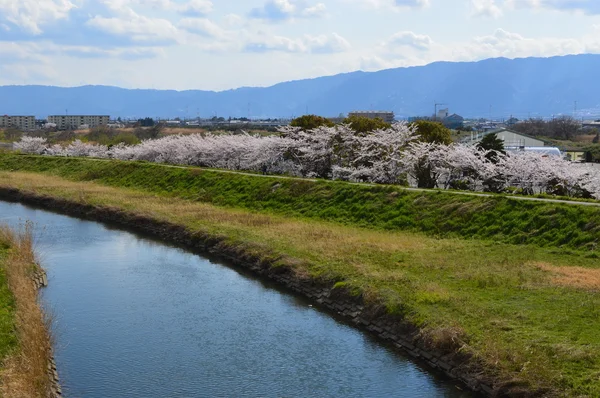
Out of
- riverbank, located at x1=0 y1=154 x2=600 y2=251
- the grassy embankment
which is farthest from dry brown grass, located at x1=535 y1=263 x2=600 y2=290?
riverbank, located at x1=0 y1=154 x2=600 y2=251

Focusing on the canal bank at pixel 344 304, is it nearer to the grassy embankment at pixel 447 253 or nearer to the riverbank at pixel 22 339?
the grassy embankment at pixel 447 253

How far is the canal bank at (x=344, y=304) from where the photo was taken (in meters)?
16.8

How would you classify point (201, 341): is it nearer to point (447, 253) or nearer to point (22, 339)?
point (22, 339)

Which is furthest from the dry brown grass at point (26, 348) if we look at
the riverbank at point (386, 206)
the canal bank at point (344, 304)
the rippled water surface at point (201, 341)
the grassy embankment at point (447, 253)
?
the riverbank at point (386, 206)

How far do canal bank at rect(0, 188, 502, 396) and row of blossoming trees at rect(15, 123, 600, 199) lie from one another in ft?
52.0

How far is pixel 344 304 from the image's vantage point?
76.5 feet

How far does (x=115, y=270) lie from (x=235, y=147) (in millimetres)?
36067

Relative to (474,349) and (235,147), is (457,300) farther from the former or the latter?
Answer: (235,147)

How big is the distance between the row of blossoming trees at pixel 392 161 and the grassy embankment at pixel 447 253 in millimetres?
6089

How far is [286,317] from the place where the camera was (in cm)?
2312

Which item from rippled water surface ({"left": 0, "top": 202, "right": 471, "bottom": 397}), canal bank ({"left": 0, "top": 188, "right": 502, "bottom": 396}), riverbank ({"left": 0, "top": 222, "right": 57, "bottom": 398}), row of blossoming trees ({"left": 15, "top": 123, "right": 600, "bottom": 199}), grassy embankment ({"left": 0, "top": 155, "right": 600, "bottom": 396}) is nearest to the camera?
riverbank ({"left": 0, "top": 222, "right": 57, "bottom": 398})

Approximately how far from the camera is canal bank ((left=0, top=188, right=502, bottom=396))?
1676 cm

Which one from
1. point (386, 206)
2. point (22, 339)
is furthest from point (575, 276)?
point (22, 339)

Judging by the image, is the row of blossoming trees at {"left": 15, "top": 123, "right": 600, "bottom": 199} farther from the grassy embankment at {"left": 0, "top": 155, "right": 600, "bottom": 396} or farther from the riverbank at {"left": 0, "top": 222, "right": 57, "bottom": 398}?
the riverbank at {"left": 0, "top": 222, "right": 57, "bottom": 398}
